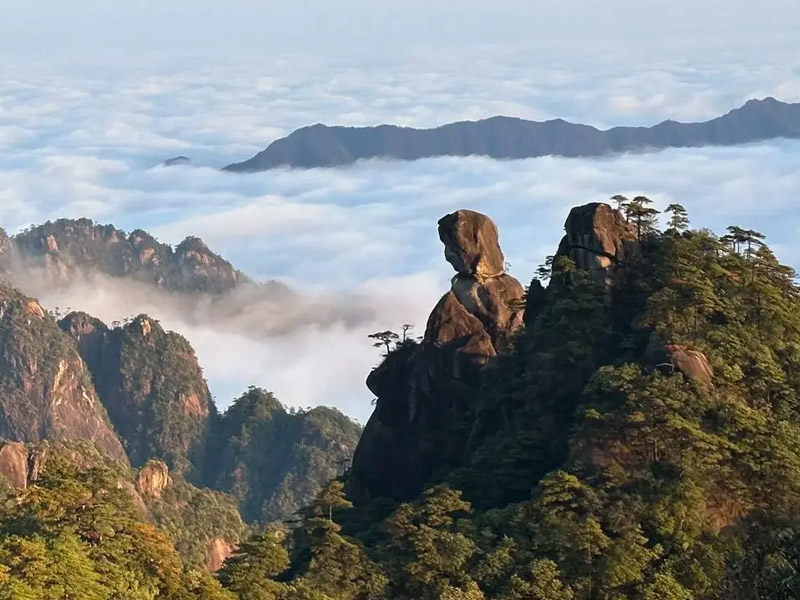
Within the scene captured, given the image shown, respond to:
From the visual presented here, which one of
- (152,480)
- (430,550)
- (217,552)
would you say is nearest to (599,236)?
(430,550)

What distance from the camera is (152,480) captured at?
93250 millimetres

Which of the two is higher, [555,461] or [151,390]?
[555,461]

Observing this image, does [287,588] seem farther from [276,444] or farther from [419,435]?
[276,444]

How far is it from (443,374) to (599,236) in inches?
350

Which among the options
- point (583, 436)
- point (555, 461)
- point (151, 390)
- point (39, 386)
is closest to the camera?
point (583, 436)

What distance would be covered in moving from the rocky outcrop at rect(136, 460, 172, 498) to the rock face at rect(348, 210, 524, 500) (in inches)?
1527

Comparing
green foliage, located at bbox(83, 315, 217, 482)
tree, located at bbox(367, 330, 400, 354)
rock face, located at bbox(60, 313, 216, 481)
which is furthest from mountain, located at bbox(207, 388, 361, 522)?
tree, located at bbox(367, 330, 400, 354)

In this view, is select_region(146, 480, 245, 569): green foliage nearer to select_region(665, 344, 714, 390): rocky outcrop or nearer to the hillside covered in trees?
the hillside covered in trees

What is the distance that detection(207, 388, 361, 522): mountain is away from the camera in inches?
5349

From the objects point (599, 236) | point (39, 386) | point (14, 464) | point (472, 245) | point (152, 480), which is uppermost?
point (599, 236)

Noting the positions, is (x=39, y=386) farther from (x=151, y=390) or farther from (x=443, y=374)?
(x=443, y=374)

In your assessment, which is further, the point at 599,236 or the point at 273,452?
the point at 273,452

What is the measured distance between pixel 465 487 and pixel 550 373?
5830 millimetres

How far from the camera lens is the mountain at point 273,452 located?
135875 mm
